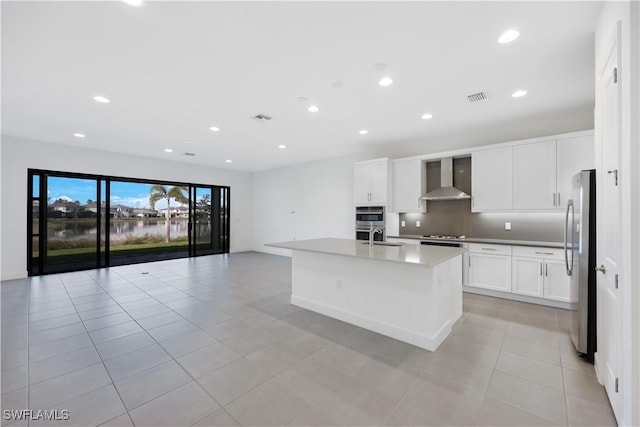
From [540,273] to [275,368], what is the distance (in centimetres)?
390

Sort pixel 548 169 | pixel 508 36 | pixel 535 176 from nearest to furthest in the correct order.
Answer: pixel 508 36 < pixel 548 169 < pixel 535 176

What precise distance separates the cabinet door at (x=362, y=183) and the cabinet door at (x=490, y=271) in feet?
7.76

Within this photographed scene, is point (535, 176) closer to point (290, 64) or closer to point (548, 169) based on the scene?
point (548, 169)

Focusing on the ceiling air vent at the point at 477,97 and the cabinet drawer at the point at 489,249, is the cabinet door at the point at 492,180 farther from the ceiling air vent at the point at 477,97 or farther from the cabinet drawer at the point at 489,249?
the ceiling air vent at the point at 477,97

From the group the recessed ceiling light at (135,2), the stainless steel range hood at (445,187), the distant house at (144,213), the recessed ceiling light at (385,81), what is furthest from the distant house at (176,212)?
the recessed ceiling light at (385,81)

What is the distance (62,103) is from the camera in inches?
144

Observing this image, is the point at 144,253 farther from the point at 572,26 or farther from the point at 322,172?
the point at 572,26

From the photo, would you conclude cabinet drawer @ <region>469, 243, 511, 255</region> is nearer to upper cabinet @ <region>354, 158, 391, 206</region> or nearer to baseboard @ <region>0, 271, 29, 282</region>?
upper cabinet @ <region>354, 158, 391, 206</region>

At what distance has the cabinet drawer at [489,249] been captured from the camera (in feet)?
13.5

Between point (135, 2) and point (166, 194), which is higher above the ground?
point (135, 2)

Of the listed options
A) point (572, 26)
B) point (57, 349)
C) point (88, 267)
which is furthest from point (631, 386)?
point (88, 267)

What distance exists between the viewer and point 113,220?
23.0 ft

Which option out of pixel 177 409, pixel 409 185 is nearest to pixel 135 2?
pixel 177 409

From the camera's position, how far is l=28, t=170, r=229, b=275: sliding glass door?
5.75 metres
